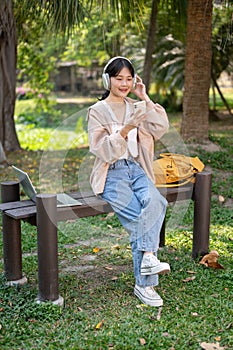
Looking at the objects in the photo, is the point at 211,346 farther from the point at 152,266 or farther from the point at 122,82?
the point at 122,82

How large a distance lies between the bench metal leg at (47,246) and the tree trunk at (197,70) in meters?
4.88

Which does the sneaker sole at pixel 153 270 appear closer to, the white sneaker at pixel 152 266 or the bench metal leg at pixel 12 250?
the white sneaker at pixel 152 266

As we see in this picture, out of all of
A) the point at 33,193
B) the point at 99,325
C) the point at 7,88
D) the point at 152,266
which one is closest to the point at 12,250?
the point at 33,193

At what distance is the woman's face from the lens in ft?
12.1

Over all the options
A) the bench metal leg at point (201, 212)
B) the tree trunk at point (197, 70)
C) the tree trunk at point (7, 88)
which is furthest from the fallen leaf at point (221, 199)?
the tree trunk at point (7, 88)

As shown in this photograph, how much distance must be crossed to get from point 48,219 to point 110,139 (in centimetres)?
67

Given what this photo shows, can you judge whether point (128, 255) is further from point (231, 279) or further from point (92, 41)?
point (92, 41)

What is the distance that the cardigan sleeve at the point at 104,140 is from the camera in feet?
11.4

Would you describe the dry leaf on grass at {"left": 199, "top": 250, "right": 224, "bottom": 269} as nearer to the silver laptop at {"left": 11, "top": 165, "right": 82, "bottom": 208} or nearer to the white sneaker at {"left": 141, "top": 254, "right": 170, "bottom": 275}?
the white sneaker at {"left": 141, "top": 254, "right": 170, "bottom": 275}

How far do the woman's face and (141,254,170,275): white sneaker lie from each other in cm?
118

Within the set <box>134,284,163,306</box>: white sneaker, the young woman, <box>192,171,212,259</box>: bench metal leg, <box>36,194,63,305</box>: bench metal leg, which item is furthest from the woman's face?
<box>134,284,163,306</box>: white sneaker

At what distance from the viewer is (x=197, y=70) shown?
7.74 m

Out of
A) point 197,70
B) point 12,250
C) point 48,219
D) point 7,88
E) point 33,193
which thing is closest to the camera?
point 48,219

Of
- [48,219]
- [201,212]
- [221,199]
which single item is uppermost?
[48,219]
